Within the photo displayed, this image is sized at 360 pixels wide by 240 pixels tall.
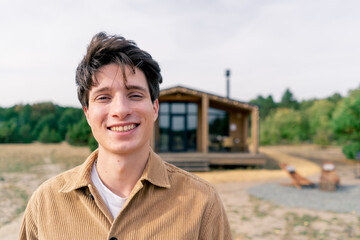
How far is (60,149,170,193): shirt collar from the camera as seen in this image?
141cm

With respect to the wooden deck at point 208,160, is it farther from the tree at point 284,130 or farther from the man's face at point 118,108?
the tree at point 284,130

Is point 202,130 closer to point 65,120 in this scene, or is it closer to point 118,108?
point 65,120

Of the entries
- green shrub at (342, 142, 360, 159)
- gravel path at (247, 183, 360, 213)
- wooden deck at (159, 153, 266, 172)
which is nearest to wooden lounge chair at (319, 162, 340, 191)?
gravel path at (247, 183, 360, 213)

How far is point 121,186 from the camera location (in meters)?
1.47

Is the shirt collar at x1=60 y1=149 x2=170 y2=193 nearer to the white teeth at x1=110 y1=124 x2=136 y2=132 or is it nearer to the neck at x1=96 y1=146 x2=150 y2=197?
the neck at x1=96 y1=146 x2=150 y2=197

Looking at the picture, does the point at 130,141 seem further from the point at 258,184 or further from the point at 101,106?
the point at 258,184

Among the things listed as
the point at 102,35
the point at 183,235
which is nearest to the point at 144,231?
the point at 183,235

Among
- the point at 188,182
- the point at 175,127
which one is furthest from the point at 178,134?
the point at 188,182

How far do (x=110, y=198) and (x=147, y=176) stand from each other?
244mm

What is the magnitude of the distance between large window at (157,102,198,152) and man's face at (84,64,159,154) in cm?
1429

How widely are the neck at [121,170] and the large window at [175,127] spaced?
14224 millimetres

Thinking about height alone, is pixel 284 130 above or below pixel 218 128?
above

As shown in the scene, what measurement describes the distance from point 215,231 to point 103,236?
1.94 ft

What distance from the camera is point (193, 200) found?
1.43m
